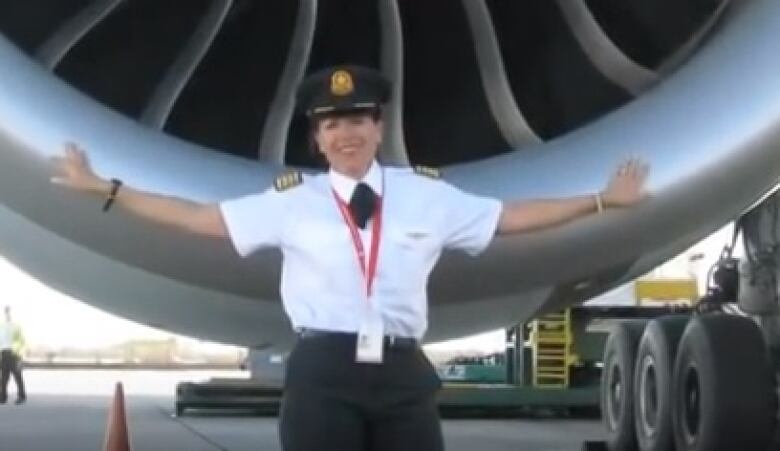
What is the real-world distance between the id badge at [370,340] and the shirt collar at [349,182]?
190 millimetres

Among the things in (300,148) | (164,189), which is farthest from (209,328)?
(164,189)

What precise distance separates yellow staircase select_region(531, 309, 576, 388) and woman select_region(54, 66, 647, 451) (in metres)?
10.2

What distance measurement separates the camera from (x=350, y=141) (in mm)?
2670

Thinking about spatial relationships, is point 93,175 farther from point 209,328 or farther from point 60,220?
point 209,328

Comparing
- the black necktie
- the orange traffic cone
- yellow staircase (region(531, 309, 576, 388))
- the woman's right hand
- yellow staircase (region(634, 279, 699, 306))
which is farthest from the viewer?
yellow staircase (region(634, 279, 699, 306))

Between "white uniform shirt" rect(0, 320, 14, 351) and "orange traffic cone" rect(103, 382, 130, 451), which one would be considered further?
"white uniform shirt" rect(0, 320, 14, 351)

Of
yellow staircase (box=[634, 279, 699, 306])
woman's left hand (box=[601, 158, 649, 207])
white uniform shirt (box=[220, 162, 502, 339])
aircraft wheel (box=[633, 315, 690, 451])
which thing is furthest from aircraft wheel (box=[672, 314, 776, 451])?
yellow staircase (box=[634, 279, 699, 306])

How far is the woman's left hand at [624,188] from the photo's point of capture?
111 inches

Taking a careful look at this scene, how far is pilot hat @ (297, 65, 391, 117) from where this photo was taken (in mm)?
2650

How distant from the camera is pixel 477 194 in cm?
314

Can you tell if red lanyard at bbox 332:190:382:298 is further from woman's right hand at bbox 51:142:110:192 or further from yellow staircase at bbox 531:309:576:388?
yellow staircase at bbox 531:309:576:388

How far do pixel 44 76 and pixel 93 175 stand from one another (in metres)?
0.41

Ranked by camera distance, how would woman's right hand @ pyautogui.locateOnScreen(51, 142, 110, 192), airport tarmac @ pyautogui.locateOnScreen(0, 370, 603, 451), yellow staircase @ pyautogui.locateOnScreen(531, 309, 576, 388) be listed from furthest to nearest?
yellow staircase @ pyautogui.locateOnScreen(531, 309, 576, 388) → airport tarmac @ pyautogui.locateOnScreen(0, 370, 603, 451) → woman's right hand @ pyautogui.locateOnScreen(51, 142, 110, 192)

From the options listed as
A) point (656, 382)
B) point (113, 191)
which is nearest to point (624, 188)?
point (113, 191)
